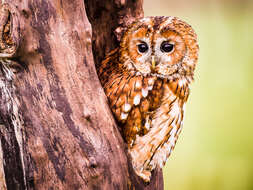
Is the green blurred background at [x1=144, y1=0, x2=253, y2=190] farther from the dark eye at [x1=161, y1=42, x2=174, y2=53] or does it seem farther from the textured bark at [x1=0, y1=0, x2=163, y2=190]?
the textured bark at [x1=0, y1=0, x2=163, y2=190]

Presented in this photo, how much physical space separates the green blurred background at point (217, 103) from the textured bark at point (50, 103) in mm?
1113

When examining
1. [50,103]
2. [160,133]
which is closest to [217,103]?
[160,133]

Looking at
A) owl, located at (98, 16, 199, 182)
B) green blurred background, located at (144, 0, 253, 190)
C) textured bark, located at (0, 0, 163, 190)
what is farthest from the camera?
green blurred background, located at (144, 0, 253, 190)

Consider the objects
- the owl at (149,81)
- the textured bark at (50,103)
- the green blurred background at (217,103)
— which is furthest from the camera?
the green blurred background at (217,103)

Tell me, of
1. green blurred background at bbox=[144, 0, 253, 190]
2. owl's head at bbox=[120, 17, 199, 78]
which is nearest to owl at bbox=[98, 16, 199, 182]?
owl's head at bbox=[120, 17, 199, 78]

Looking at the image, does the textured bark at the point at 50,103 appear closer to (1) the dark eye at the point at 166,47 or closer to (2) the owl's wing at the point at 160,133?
(2) the owl's wing at the point at 160,133

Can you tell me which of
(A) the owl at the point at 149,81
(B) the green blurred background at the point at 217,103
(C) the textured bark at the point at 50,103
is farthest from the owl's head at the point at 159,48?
(B) the green blurred background at the point at 217,103

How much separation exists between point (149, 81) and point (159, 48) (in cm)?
13

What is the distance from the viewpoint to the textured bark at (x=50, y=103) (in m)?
0.82

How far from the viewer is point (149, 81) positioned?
1.08 m

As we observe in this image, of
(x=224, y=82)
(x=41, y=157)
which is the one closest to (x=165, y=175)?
(x=224, y=82)

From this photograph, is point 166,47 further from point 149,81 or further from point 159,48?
point 149,81

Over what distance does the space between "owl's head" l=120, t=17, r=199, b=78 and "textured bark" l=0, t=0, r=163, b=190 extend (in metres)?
0.22

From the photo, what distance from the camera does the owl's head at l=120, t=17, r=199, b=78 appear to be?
3.41ft
